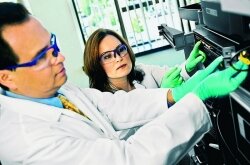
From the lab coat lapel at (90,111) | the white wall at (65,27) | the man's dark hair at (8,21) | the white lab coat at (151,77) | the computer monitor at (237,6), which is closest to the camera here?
the computer monitor at (237,6)

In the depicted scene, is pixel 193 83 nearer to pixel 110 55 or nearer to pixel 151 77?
pixel 110 55

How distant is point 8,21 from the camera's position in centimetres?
91

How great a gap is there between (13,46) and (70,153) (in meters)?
0.40

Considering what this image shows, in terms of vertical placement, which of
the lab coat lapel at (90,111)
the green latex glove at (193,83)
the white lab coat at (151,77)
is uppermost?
the green latex glove at (193,83)

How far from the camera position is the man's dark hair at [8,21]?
2.97 ft

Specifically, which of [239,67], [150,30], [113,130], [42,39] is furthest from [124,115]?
[150,30]

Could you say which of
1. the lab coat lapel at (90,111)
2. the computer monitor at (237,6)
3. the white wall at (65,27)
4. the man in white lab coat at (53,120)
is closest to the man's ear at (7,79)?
the man in white lab coat at (53,120)

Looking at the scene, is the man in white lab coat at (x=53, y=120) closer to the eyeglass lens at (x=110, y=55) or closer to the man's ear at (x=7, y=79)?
the man's ear at (x=7, y=79)

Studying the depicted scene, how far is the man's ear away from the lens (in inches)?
37.8

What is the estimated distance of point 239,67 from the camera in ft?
2.51

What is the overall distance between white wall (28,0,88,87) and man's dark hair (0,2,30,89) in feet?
13.3

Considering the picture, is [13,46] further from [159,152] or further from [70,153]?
[159,152]

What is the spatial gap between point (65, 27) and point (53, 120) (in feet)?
13.8

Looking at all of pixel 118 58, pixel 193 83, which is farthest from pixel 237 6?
pixel 118 58
